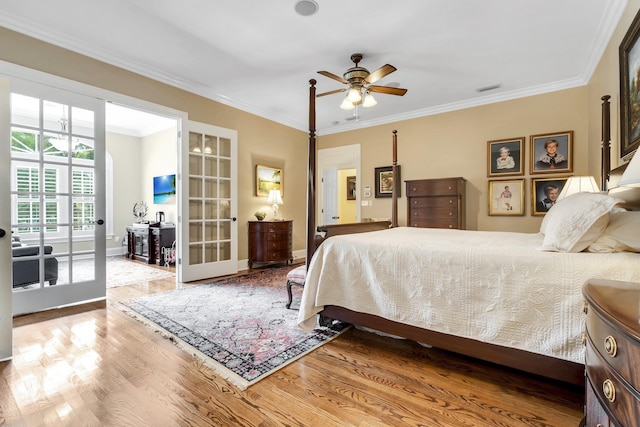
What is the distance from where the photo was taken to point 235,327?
8.55 ft

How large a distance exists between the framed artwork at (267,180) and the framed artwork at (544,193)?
4084 mm

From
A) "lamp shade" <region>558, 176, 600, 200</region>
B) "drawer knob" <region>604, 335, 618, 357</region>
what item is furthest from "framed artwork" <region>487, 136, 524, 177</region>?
"drawer knob" <region>604, 335, 618, 357</region>

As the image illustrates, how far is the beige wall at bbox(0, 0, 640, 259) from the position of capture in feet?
9.89

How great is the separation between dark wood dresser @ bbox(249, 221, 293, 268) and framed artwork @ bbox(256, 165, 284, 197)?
0.63 meters

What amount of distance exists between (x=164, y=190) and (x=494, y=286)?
6363mm

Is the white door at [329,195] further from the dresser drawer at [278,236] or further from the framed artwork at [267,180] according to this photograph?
the dresser drawer at [278,236]

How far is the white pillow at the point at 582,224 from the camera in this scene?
62.6 inches

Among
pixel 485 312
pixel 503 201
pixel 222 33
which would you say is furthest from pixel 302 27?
pixel 503 201

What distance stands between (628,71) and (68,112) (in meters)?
5.17

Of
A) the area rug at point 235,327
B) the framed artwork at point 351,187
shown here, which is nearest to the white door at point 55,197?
the area rug at point 235,327

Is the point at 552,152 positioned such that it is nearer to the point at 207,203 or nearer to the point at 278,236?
the point at 278,236

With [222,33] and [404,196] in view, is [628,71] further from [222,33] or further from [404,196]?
[222,33]

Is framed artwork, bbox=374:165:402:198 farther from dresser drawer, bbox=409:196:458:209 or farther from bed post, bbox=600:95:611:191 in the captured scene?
bed post, bbox=600:95:611:191

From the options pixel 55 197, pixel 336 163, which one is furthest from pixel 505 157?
pixel 55 197
